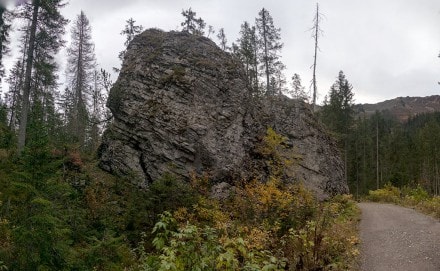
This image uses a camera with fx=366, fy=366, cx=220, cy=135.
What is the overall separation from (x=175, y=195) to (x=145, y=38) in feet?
40.8

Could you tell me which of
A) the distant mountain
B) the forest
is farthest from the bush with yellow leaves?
the distant mountain

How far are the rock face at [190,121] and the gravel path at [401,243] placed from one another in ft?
24.5

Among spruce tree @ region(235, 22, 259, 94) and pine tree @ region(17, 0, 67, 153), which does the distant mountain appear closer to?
spruce tree @ region(235, 22, 259, 94)

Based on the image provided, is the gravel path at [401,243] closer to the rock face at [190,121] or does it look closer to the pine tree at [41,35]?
the rock face at [190,121]

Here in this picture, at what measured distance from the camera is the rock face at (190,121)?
1912 cm

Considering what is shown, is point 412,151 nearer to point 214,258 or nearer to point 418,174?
point 418,174

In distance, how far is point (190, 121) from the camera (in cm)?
1981

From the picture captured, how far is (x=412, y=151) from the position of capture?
1991 inches

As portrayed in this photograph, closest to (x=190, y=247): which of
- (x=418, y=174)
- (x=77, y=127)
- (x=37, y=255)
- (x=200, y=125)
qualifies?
(x=37, y=255)

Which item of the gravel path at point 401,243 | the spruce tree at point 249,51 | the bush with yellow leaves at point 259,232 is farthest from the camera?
the spruce tree at point 249,51

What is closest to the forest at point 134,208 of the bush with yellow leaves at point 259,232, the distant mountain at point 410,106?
the bush with yellow leaves at point 259,232

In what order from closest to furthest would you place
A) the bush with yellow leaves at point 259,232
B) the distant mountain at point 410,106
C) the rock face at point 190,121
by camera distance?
the bush with yellow leaves at point 259,232 < the rock face at point 190,121 < the distant mountain at point 410,106

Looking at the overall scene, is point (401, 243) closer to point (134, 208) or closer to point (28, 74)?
point (134, 208)

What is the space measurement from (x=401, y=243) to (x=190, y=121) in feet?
38.5
